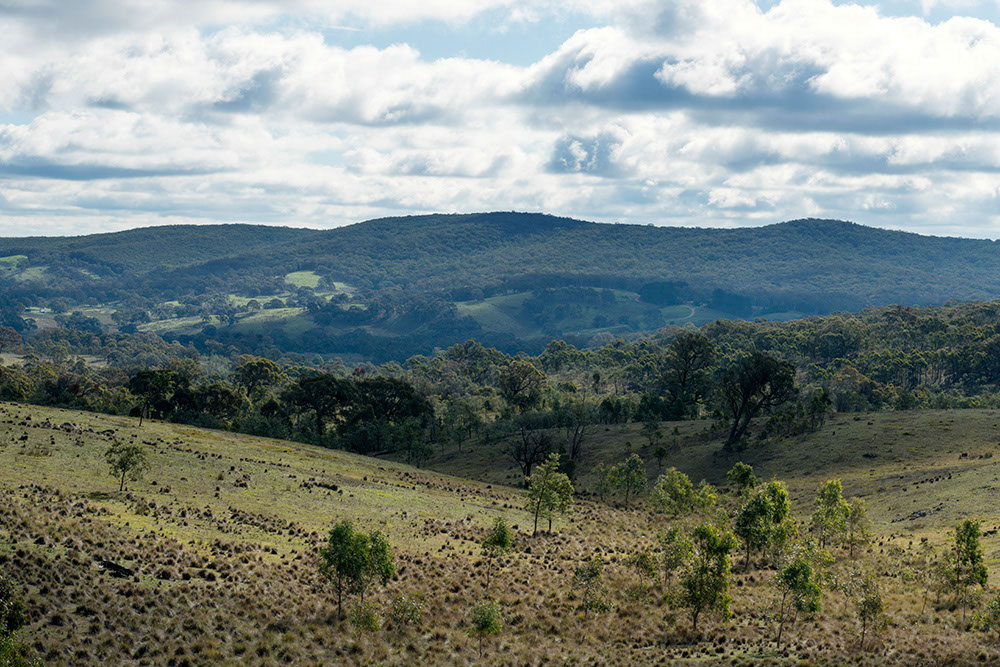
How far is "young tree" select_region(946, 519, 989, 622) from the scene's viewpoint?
48775 mm

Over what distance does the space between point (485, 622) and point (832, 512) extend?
33.2 meters

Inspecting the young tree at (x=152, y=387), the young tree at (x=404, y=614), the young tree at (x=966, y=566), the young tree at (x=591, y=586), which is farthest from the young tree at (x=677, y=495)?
the young tree at (x=152, y=387)

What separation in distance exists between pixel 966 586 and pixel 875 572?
28.7ft

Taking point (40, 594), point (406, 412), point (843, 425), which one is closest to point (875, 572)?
point (40, 594)

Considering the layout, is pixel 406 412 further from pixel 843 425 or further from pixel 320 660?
pixel 320 660

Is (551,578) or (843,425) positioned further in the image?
(843,425)

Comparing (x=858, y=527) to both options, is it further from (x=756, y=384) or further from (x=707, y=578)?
(x=756, y=384)

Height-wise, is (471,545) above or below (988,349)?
below

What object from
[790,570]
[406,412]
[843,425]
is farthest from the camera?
[406,412]

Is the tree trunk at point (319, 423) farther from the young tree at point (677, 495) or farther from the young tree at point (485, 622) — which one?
the young tree at point (485, 622)

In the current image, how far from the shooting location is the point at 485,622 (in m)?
45.0

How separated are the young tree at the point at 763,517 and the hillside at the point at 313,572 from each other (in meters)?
3.33

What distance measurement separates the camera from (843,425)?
120000 mm

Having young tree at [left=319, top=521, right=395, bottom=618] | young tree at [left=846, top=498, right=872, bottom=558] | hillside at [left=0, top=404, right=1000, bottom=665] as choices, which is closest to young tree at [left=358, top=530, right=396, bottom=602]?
young tree at [left=319, top=521, right=395, bottom=618]
